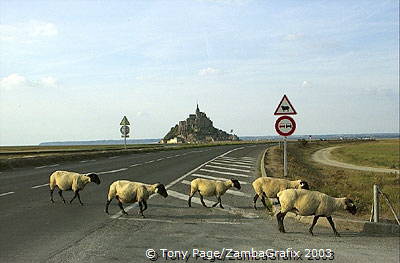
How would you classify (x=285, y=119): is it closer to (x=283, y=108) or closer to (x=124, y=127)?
(x=283, y=108)

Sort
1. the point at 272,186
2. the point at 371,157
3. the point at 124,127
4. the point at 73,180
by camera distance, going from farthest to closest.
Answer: the point at 371,157, the point at 124,127, the point at 73,180, the point at 272,186

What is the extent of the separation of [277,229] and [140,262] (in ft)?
10.8

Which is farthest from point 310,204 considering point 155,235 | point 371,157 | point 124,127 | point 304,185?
point 371,157

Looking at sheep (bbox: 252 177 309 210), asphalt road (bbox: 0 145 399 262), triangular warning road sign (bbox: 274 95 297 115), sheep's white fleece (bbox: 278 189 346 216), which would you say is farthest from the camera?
triangular warning road sign (bbox: 274 95 297 115)

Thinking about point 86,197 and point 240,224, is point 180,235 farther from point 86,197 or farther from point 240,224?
point 86,197

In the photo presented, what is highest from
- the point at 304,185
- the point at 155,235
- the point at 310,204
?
the point at 304,185

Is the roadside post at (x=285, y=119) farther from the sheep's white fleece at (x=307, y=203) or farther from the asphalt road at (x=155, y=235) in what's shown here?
the sheep's white fleece at (x=307, y=203)

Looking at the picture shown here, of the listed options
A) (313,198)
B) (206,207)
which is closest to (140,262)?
(313,198)

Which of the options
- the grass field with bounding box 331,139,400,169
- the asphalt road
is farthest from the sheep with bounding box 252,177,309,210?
the grass field with bounding box 331,139,400,169

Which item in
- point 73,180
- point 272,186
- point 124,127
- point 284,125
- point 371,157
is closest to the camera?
point 272,186

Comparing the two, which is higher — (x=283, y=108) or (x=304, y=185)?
(x=283, y=108)

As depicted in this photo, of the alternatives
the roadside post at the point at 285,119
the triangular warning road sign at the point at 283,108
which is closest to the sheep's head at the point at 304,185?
the roadside post at the point at 285,119

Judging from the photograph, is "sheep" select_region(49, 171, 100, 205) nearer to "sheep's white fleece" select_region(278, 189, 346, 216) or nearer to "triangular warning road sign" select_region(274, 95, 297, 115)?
"sheep's white fleece" select_region(278, 189, 346, 216)

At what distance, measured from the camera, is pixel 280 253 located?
6.15 m
